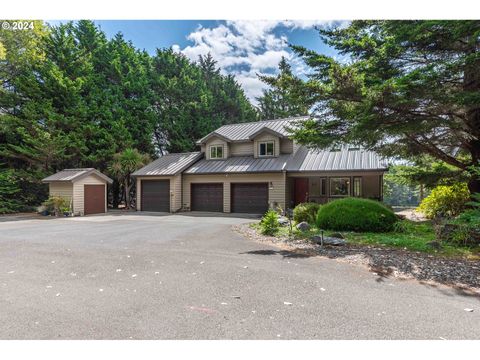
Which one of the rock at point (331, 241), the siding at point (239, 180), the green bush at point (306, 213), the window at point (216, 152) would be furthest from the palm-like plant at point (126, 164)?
the rock at point (331, 241)

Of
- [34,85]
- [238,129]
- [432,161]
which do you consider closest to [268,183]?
[238,129]

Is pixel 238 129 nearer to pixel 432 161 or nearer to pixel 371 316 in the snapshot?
pixel 432 161

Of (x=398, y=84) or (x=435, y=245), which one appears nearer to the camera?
(x=435, y=245)

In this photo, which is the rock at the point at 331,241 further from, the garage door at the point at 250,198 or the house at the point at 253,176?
the garage door at the point at 250,198

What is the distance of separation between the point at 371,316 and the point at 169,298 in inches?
107

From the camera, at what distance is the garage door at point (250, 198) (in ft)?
58.6

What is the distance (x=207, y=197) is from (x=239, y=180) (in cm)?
288

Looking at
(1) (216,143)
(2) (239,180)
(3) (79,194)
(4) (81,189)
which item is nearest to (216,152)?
(1) (216,143)

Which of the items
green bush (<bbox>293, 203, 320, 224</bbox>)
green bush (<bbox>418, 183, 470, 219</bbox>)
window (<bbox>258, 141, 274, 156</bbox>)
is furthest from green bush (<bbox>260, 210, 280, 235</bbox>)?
window (<bbox>258, 141, 274, 156</bbox>)

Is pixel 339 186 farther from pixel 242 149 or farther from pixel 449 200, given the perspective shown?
pixel 449 200

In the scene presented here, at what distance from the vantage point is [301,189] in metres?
19.9

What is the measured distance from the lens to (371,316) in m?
3.54

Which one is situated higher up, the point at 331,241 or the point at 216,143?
the point at 216,143

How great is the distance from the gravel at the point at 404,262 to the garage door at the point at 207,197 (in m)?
11.6
